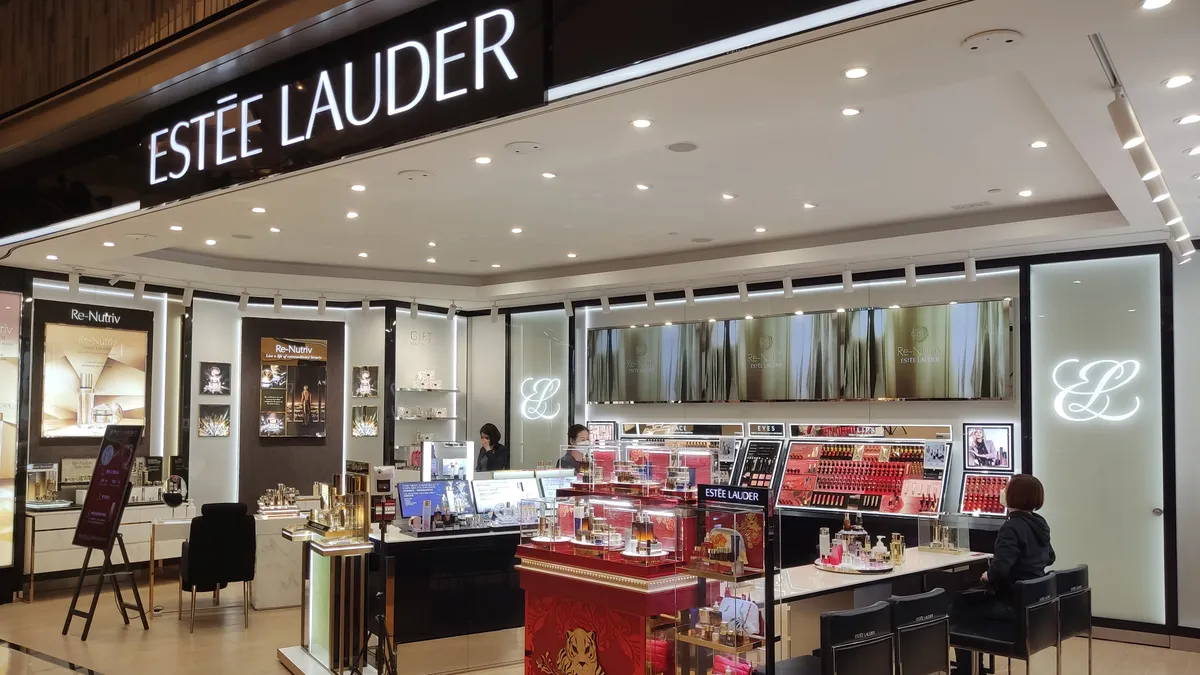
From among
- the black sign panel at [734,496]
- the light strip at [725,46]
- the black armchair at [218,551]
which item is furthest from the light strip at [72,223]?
the black armchair at [218,551]

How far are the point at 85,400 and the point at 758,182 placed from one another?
6.99m

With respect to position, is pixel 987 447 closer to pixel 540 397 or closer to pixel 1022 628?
pixel 1022 628

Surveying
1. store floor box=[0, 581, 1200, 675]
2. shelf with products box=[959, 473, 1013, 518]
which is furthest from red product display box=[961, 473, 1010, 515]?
store floor box=[0, 581, 1200, 675]

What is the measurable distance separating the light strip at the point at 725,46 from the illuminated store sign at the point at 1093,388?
21.8ft

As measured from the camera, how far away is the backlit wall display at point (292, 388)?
396 inches

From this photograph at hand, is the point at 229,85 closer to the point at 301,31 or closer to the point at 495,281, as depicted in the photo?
the point at 301,31

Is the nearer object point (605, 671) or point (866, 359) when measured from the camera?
point (605, 671)

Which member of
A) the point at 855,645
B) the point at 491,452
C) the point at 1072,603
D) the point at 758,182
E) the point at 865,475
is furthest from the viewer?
the point at 491,452

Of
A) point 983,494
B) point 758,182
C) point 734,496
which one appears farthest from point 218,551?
point 983,494

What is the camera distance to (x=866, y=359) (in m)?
8.35

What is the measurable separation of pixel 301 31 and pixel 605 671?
3118mm

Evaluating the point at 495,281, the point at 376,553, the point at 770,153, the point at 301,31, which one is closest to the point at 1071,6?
the point at 301,31

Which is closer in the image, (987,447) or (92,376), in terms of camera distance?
(987,447)

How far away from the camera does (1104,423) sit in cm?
719
